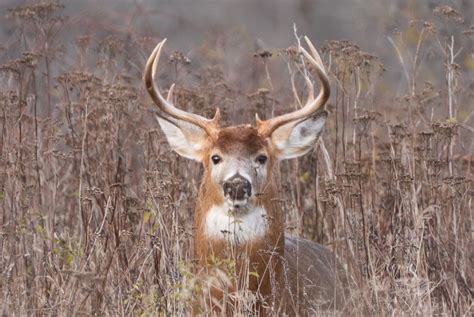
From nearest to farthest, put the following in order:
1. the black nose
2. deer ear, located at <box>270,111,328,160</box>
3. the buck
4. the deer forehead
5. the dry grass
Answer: the black nose → the buck → the dry grass → the deer forehead → deer ear, located at <box>270,111,328,160</box>

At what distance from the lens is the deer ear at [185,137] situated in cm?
854

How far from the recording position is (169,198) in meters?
8.02

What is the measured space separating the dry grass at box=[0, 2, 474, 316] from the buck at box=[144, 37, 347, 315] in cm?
21

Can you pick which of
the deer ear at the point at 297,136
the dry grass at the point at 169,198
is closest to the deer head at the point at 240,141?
the deer ear at the point at 297,136

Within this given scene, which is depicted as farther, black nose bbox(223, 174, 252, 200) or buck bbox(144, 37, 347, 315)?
buck bbox(144, 37, 347, 315)

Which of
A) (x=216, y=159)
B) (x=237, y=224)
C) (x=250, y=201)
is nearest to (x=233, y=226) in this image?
(x=237, y=224)

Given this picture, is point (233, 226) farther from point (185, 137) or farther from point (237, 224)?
point (185, 137)

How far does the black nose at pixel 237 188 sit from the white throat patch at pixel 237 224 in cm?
17

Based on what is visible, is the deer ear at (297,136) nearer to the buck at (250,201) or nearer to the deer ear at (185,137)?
the buck at (250,201)

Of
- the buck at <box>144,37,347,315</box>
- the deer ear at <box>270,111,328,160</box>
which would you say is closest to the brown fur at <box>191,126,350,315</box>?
the buck at <box>144,37,347,315</box>

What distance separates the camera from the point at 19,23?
10781 mm

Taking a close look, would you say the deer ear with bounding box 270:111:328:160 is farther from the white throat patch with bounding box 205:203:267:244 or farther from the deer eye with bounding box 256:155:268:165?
the white throat patch with bounding box 205:203:267:244

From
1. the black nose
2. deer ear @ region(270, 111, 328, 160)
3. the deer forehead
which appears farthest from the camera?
deer ear @ region(270, 111, 328, 160)

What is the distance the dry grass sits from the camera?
7965 millimetres
